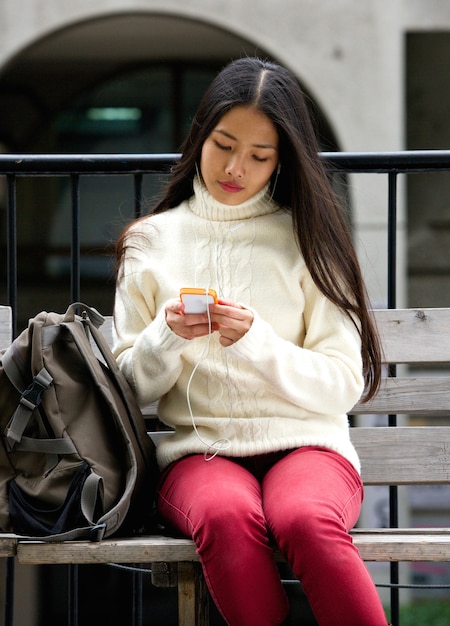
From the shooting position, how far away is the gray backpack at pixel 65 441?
8.43 ft

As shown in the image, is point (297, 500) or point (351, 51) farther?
point (351, 51)

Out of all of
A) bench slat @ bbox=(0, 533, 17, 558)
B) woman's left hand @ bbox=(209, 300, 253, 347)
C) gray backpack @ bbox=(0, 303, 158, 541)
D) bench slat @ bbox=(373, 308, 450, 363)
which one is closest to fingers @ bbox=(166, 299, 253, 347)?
woman's left hand @ bbox=(209, 300, 253, 347)

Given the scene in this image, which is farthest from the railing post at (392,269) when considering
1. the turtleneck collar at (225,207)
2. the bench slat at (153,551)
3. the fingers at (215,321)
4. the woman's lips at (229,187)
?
the fingers at (215,321)

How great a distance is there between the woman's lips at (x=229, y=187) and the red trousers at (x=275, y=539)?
73 centimetres

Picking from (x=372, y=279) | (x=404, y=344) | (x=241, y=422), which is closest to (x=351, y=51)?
(x=372, y=279)

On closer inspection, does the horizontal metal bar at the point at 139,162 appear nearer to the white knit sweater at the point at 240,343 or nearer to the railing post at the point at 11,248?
the railing post at the point at 11,248

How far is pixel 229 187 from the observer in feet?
9.61

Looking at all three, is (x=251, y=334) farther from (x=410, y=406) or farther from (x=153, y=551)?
(x=410, y=406)

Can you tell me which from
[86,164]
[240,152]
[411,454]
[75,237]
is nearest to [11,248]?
[75,237]

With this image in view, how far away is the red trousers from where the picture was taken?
2402 mm

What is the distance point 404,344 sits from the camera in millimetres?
3271

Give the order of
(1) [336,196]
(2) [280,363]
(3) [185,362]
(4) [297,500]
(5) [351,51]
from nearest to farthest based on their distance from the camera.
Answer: (4) [297,500], (2) [280,363], (3) [185,362], (1) [336,196], (5) [351,51]

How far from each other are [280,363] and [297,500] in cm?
35

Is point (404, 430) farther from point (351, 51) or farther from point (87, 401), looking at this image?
point (351, 51)
